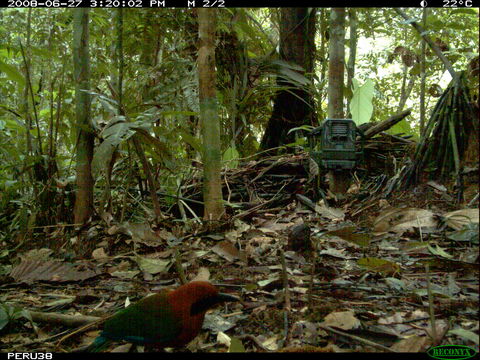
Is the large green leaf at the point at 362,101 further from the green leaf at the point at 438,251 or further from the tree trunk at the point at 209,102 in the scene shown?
the green leaf at the point at 438,251

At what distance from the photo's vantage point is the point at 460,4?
1027mm

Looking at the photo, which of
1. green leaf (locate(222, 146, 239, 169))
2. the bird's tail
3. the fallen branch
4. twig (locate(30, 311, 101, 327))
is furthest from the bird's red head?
green leaf (locate(222, 146, 239, 169))

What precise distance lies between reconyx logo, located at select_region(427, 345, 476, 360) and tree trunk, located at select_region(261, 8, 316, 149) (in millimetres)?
1184

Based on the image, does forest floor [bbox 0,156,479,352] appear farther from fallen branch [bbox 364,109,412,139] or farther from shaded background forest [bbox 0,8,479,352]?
fallen branch [bbox 364,109,412,139]

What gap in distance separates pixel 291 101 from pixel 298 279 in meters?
2.24

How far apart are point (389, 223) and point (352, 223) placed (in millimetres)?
356

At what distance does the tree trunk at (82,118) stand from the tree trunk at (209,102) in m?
0.42

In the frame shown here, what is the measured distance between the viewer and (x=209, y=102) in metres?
1.79

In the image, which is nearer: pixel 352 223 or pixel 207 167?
pixel 352 223

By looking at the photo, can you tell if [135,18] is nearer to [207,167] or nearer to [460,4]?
[207,167]

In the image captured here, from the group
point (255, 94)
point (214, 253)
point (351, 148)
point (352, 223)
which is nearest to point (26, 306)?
point (214, 253)

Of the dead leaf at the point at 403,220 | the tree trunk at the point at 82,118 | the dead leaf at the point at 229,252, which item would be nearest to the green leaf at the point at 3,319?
the dead leaf at the point at 229,252

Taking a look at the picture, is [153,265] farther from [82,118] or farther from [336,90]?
[336,90]

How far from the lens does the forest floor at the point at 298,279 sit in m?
0.90
